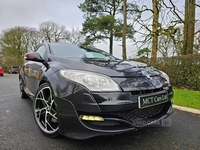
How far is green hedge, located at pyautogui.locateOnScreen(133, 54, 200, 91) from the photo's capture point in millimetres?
5852

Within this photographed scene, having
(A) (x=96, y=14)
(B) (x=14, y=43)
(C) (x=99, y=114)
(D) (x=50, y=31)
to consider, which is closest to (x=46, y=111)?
(C) (x=99, y=114)

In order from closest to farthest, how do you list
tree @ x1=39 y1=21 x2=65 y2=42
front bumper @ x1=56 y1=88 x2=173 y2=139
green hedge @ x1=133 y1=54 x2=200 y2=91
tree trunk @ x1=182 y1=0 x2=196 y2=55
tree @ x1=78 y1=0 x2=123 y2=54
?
front bumper @ x1=56 y1=88 x2=173 y2=139, green hedge @ x1=133 y1=54 x2=200 y2=91, tree trunk @ x1=182 y1=0 x2=196 y2=55, tree @ x1=78 y1=0 x2=123 y2=54, tree @ x1=39 y1=21 x2=65 y2=42

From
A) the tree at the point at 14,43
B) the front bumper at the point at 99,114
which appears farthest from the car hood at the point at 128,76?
the tree at the point at 14,43

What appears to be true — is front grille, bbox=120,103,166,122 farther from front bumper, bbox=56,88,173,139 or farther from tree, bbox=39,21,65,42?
tree, bbox=39,21,65,42

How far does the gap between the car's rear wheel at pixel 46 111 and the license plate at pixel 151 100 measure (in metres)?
1.01

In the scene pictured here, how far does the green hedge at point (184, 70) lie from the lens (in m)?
5.85

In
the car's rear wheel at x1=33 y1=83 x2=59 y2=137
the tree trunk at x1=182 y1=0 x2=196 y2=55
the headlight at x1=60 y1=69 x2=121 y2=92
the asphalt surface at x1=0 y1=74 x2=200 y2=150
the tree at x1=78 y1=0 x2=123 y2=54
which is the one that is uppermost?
the tree at x1=78 y1=0 x2=123 y2=54

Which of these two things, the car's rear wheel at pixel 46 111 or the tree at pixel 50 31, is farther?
the tree at pixel 50 31

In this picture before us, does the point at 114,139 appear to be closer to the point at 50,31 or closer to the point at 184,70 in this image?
the point at 184,70

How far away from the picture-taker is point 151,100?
1728mm

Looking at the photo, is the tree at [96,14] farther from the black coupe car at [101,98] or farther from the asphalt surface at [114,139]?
the black coupe car at [101,98]

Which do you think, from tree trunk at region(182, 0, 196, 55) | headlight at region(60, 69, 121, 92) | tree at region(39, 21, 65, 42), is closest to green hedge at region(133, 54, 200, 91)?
tree trunk at region(182, 0, 196, 55)

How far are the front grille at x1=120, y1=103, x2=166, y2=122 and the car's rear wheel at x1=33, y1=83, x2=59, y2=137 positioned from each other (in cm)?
85

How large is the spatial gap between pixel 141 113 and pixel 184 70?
5.33 metres
